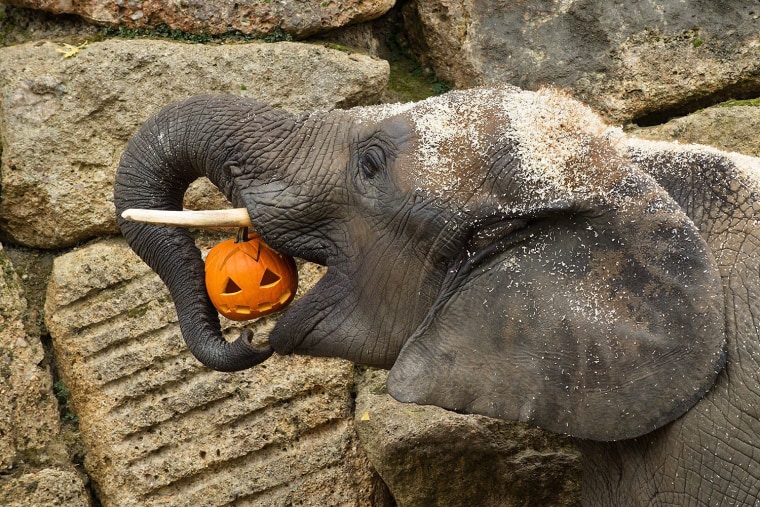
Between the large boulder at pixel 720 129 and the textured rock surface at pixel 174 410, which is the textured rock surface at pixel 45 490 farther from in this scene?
the large boulder at pixel 720 129

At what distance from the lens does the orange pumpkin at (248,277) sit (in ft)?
11.0

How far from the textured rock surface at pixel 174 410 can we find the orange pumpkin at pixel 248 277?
0.95 meters

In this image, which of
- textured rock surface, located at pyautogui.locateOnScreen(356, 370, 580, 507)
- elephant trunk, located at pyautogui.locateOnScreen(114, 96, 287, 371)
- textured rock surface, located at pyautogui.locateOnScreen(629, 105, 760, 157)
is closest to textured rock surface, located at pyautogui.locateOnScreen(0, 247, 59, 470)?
elephant trunk, located at pyautogui.locateOnScreen(114, 96, 287, 371)

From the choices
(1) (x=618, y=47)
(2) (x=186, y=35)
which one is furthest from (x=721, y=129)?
(2) (x=186, y=35)

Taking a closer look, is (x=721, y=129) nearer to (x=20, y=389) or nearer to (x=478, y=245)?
(x=478, y=245)

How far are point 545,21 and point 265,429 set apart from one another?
6.85 feet

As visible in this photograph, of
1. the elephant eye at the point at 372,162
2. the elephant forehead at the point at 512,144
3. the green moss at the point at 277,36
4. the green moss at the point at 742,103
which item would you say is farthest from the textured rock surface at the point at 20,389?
the green moss at the point at 742,103

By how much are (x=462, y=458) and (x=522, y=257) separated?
1.50m

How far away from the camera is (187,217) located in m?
3.17

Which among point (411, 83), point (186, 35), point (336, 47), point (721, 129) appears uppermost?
point (186, 35)

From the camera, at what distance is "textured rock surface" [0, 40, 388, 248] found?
171 inches

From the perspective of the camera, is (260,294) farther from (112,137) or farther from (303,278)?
(112,137)

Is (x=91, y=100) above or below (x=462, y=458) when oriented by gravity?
above

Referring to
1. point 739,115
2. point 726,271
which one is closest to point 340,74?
point 739,115
